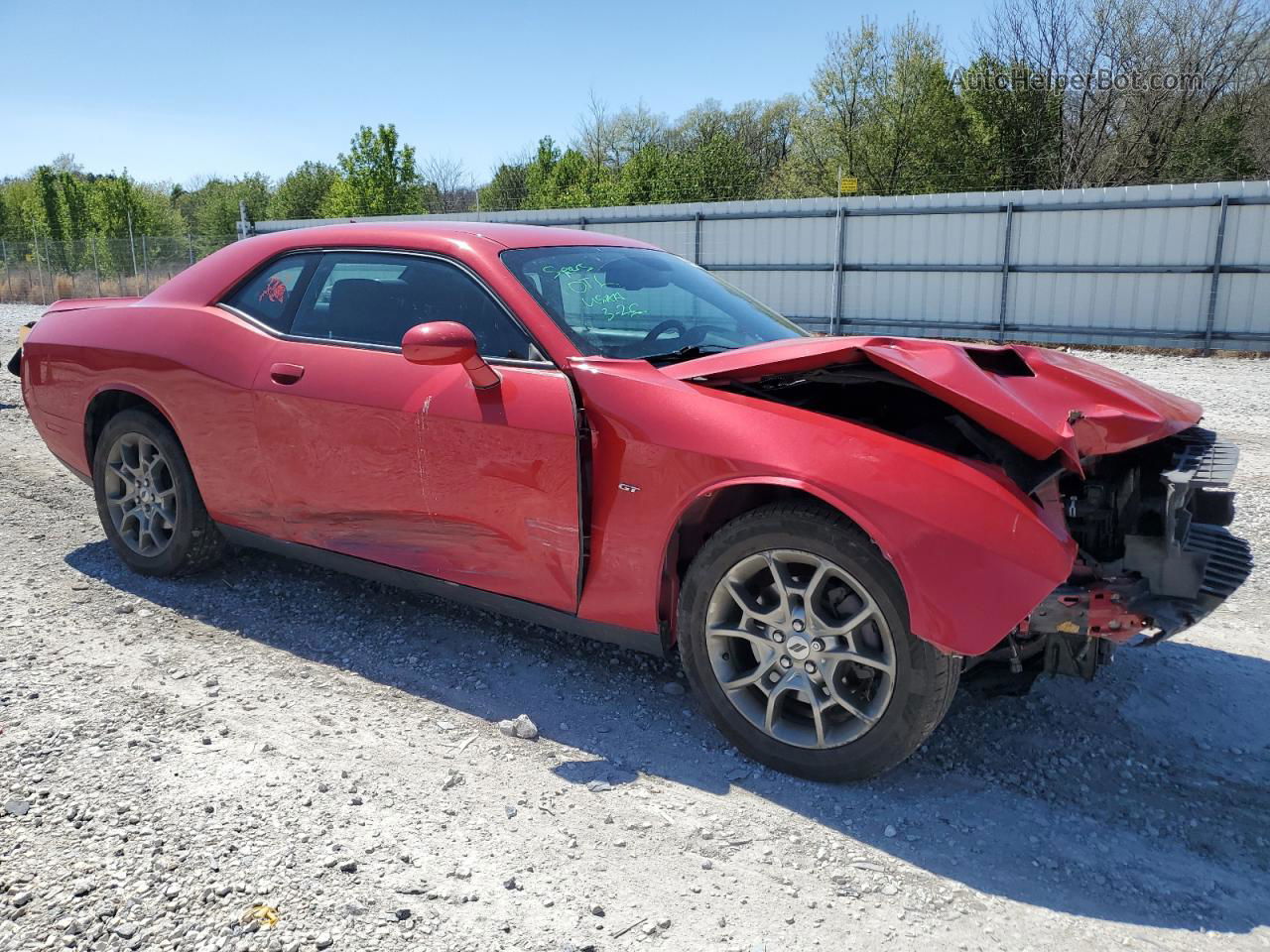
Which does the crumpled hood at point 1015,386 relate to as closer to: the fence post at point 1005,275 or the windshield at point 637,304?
the windshield at point 637,304

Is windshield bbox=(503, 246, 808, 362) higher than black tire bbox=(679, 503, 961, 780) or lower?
higher

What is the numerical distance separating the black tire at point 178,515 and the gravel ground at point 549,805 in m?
0.39

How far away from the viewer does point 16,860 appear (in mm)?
2459

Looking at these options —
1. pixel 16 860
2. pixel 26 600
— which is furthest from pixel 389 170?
pixel 16 860

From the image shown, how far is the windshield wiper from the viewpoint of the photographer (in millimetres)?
3326

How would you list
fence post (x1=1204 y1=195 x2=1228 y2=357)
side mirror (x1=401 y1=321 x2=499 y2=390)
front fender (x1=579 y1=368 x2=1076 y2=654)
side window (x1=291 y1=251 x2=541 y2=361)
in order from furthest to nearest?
fence post (x1=1204 y1=195 x2=1228 y2=357)
side window (x1=291 y1=251 x2=541 y2=361)
side mirror (x1=401 y1=321 x2=499 y2=390)
front fender (x1=579 y1=368 x2=1076 y2=654)

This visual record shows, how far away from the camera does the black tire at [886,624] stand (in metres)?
2.67

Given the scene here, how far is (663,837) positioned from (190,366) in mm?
2927

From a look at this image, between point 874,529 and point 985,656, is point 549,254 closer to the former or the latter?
point 874,529

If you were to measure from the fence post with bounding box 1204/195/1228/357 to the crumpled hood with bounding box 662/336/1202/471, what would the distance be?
14.4 metres

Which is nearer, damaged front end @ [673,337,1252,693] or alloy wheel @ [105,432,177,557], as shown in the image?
damaged front end @ [673,337,1252,693]

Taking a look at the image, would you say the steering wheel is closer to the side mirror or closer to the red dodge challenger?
the red dodge challenger

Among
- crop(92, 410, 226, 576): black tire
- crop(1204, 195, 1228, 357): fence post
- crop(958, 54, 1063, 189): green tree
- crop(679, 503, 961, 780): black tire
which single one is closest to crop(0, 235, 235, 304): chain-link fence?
crop(958, 54, 1063, 189): green tree

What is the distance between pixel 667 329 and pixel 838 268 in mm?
15803
